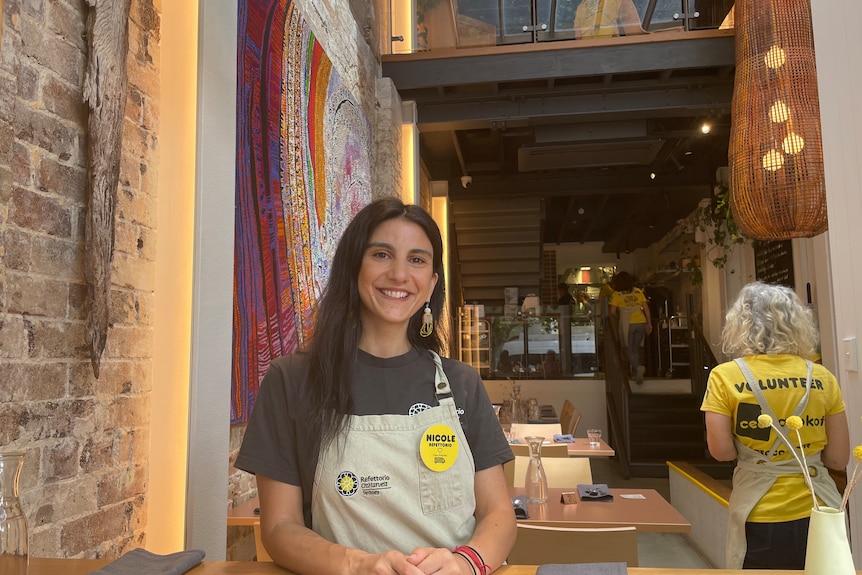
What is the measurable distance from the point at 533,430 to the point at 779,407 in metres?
3.19

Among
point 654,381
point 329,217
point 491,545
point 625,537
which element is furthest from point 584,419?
point 491,545

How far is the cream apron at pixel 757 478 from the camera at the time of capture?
2553 mm

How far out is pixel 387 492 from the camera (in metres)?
1.50

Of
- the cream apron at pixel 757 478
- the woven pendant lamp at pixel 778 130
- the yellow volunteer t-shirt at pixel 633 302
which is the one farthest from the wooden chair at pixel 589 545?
the yellow volunteer t-shirt at pixel 633 302

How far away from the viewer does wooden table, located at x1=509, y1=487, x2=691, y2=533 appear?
2791 millimetres

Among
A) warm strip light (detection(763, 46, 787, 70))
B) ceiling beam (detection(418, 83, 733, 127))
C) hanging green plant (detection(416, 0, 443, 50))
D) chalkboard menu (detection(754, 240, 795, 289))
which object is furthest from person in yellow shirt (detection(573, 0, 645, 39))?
chalkboard menu (detection(754, 240, 795, 289))

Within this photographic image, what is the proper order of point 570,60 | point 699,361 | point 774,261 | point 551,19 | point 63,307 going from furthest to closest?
point 699,361 < point 774,261 < point 551,19 < point 570,60 < point 63,307

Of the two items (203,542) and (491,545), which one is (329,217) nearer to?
(203,542)

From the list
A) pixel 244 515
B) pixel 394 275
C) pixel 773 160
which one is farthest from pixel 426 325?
pixel 773 160

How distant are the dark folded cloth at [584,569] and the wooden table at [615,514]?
60.8 inches

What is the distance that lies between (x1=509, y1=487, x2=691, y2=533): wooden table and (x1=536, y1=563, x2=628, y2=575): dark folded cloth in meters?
1.54

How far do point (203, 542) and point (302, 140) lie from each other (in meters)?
2.34

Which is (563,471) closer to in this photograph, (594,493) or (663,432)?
(594,493)

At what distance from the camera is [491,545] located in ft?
4.81
